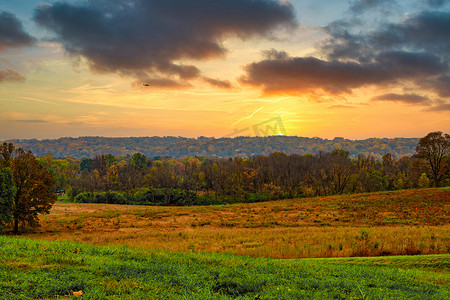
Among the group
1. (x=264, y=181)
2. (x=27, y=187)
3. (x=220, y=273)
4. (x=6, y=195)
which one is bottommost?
(x=264, y=181)

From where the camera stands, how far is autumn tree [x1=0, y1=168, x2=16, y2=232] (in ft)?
78.8

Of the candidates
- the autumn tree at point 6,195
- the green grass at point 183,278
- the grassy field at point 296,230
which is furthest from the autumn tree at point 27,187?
the green grass at point 183,278

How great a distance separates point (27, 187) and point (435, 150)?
82452 mm

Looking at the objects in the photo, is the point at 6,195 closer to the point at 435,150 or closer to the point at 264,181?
the point at 435,150

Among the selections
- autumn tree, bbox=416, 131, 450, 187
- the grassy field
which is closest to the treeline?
autumn tree, bbox=416, 131, 450, 187

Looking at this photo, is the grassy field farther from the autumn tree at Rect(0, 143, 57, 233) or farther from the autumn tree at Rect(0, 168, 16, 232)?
the autumn tree at Rect(0, 168, 16, 232)

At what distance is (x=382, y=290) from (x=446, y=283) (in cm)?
341

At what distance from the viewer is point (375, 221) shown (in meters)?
35.9

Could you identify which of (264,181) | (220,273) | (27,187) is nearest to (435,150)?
(264,181)

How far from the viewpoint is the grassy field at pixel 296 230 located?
18.5 m

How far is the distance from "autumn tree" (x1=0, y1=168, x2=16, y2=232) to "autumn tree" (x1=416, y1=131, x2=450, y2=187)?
3176 inches

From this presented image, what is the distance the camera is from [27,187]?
27.4 metres

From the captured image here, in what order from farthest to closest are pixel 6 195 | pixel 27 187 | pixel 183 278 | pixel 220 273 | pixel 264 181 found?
pixel 264 181, pixel 27 187, pixel 6 195, pixel 220 273, pixel 183 278

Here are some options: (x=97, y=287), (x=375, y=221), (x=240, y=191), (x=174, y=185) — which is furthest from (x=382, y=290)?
(x=174, y=185)
